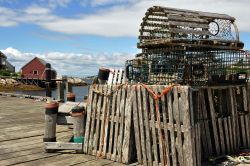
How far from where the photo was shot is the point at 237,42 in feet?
29.6

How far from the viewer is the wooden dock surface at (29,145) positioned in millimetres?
8055

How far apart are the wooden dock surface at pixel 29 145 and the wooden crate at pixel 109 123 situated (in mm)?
249

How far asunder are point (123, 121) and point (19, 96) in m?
18.0

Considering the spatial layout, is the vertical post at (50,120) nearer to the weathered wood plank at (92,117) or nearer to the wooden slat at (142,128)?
the weathered wood plank at (92,117)

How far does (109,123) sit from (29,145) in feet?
8.43

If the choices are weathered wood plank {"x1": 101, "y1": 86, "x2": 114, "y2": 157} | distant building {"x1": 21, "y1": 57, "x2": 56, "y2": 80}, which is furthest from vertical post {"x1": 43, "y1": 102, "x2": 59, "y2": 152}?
distant building {"x1": 21, "y1": 57, "x2": 56, "y2": 80}

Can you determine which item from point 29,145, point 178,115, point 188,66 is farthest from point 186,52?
point 29,145

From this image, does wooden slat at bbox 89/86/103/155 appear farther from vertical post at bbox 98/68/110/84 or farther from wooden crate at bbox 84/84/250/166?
vertical post at bbox 98/68/110/84

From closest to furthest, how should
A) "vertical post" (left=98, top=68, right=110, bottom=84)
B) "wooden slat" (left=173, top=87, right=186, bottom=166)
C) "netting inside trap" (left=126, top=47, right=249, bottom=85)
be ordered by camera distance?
"wooden slat" (left=173, top=87, right=186, bottom=166) → "netting inside trap" (left=126, top=47, right=249, bottom=85) → "vertical post" (left=98, top=68, right=110, bottom=84)

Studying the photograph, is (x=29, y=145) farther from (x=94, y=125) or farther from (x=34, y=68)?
(x=34, y=68)

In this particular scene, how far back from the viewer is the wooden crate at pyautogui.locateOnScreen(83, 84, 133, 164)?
7.95 metres

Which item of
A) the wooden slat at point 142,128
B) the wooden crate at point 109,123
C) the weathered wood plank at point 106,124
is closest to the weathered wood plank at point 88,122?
the wooden crate at point 109,123

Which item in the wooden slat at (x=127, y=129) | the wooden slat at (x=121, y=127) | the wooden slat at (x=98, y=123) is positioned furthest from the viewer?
the wooden slat at (x=98, y=123)

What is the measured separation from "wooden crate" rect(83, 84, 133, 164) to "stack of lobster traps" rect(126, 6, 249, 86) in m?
0.67
